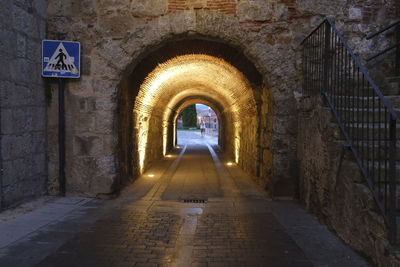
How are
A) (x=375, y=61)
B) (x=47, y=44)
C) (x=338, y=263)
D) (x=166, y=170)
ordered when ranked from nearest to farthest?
1. (x=338, y=263)
2. (x=47, y=44)
3. (x=375, y=61)
4. (x=166, y=170)

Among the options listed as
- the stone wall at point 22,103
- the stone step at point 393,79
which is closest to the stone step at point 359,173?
the stone step at point 393,79

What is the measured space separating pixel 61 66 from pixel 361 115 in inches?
198

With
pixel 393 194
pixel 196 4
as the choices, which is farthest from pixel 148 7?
pixel 393 194

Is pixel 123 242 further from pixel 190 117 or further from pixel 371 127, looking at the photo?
pixel 190 117

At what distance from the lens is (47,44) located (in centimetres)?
485

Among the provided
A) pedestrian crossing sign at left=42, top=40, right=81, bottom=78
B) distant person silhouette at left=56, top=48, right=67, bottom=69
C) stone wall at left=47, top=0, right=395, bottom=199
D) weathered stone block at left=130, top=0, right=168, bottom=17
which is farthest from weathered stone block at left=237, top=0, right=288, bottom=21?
distant person silhouette at left=56, top=48, right=67, bottom=69

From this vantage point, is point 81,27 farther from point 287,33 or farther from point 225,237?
point 225,237

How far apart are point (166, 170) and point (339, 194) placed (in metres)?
6.20

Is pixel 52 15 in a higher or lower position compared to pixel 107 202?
higher

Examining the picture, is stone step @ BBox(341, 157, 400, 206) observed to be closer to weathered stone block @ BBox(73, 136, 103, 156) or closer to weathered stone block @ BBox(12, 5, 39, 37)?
weathered stone block @ BBox(73, 136, 103, 156)

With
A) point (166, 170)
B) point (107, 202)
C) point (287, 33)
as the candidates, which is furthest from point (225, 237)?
point (166, 170)

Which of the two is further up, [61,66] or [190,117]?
[190,117]

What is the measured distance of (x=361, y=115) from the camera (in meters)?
3.96

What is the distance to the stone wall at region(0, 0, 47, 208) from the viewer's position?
4109mm
